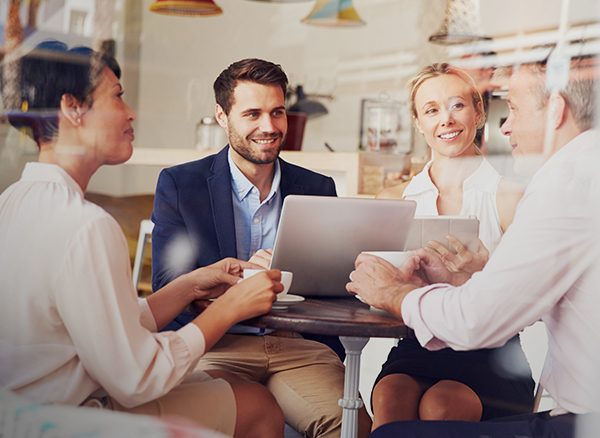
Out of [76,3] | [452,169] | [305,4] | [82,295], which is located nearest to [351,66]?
[305,4]

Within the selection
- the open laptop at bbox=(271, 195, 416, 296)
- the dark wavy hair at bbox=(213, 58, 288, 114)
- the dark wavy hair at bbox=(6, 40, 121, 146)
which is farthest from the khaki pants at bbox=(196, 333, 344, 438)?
the dark wavy hair at bbox=(6, 40, 121, 146)

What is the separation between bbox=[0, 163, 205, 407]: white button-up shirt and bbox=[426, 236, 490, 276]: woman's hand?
0.63 m

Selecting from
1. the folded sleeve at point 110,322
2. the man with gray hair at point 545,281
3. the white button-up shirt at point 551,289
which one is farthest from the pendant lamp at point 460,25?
the folded sleeve at point 110,322

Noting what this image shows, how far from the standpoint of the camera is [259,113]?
2260mm

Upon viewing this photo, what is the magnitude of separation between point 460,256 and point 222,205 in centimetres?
61

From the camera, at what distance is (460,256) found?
222cm

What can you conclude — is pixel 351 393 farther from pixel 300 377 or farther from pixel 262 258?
pixel 262 258

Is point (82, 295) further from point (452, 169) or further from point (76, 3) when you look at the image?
point (452, 169)

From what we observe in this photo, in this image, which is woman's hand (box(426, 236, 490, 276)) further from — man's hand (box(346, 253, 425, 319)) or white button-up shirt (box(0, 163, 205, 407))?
white button-up shirt (box(0, 163, 205, 407))

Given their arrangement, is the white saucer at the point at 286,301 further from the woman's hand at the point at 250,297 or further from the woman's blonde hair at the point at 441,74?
the woman's blonde hair at the point at 441,74

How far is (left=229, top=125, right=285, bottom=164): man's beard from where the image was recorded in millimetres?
2279

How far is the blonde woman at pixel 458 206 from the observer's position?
7.31 feet

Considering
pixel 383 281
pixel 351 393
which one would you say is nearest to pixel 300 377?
pixel 351 393

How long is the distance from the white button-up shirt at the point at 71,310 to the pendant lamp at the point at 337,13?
0.75 metres
